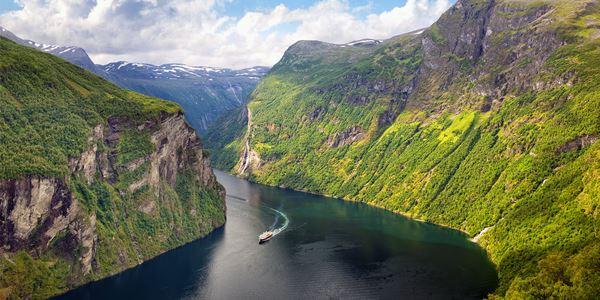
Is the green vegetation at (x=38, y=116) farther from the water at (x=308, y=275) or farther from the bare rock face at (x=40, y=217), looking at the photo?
the water at (x=308, y=275)

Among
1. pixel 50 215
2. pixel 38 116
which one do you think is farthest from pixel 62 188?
pixel 38 116

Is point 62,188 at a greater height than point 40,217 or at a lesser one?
greater

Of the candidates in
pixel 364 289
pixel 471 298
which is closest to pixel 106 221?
pixel 364 289

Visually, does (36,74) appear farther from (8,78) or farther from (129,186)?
(129,186)

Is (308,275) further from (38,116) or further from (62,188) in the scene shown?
(38,116)

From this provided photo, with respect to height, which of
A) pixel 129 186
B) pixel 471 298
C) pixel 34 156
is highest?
pixel 34 156

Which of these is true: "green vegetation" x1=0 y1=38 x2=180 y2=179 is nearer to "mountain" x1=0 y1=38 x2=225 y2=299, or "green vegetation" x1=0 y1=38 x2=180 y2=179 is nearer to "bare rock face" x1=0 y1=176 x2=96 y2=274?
"mountain" x1=0 y1=38 x2=225 y2=299

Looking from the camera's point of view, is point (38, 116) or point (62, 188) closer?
point (62, 188)

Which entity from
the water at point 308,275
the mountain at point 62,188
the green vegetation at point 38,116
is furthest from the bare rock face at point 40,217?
the water at point 308,275
